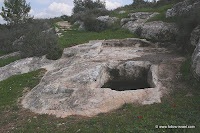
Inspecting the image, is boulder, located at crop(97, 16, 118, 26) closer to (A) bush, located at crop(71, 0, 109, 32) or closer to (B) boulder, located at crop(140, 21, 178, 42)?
(A) bush, located at crop(71, 0, 109, 32)

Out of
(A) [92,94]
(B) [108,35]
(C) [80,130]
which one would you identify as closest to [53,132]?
(C) [80,130]

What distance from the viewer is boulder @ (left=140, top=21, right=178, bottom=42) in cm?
1756

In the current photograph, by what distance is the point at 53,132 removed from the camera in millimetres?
7047

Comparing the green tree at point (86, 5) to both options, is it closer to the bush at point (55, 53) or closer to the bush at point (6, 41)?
the bush at point (6, 41)

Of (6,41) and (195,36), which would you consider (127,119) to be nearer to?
(195,36)

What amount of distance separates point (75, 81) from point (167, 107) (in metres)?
5.59

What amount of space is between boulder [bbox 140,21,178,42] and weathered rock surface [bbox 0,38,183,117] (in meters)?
2.40

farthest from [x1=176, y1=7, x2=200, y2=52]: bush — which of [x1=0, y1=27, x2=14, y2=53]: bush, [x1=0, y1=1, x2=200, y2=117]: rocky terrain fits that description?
[x1=0, y1=27, x2=14, y2=53]: bush

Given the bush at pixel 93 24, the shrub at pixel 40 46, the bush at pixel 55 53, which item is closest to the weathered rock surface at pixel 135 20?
the bush at pixel 93 24

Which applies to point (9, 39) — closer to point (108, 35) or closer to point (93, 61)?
point (108, 35)

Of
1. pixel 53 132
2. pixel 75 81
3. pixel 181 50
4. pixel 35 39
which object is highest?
pixel 35 39

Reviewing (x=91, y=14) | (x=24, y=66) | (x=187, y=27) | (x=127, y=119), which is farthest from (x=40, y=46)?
(x=91, y=14)

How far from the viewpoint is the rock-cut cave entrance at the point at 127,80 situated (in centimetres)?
1250

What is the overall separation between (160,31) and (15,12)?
26.4 m
